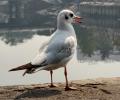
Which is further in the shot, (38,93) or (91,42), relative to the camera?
(91,42)

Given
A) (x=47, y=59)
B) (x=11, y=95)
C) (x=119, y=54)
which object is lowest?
(x=119, y=54)

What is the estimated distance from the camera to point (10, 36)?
14.6 m

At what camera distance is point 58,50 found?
4.03 m

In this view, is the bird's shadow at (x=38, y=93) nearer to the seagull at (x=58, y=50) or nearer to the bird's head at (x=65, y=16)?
the seagull at (x=58, y=50)

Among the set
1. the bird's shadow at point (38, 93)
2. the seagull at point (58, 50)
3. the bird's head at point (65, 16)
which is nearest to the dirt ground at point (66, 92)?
the bird's shadow at point (38, 93)

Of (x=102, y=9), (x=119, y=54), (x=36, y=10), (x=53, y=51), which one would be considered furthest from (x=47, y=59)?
(x=36, y=10)

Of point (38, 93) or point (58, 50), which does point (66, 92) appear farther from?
point (58, 50)

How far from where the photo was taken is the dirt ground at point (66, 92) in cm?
386

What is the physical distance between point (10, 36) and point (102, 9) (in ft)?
16.3

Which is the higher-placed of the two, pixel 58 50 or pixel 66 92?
pixel 58 50

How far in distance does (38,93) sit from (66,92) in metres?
0.24

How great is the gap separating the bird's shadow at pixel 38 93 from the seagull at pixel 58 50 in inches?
6.1

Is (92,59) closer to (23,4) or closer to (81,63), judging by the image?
(81,63)

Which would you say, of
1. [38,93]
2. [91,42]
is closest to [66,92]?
[38,93]
